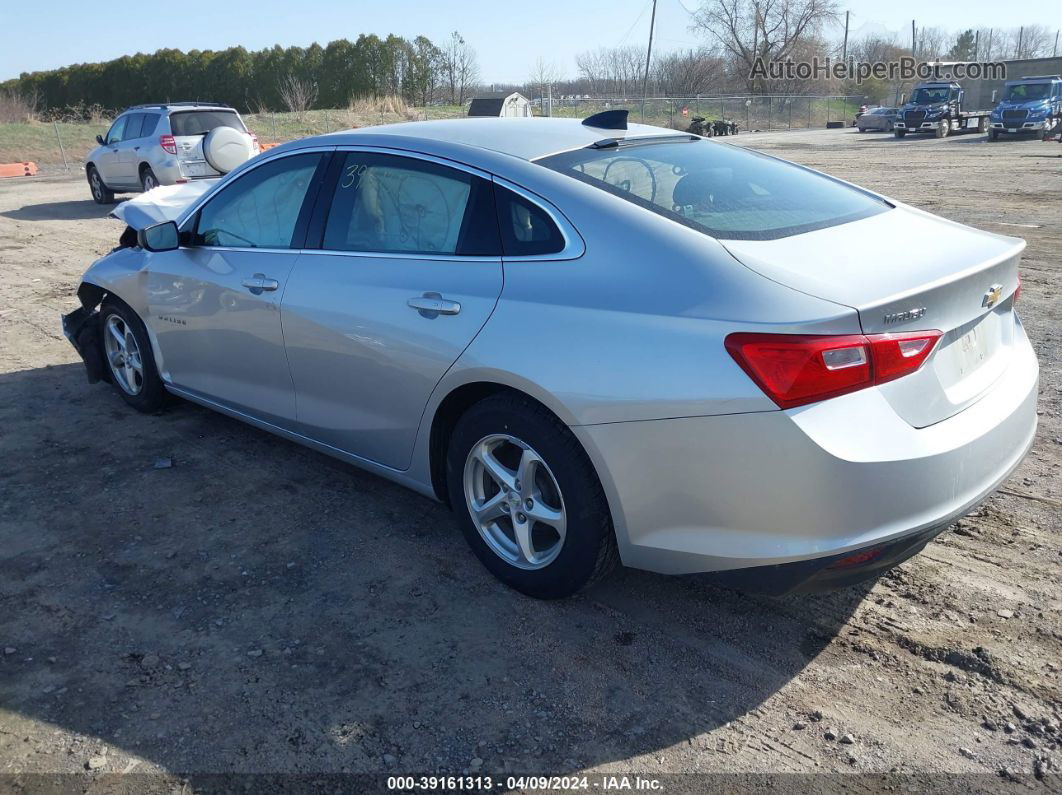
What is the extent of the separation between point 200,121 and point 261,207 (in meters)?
13.3

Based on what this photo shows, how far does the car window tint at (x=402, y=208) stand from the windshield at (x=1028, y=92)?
35430 millimetres

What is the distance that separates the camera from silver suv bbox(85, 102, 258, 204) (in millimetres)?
15734

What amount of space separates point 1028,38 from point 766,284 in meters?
125

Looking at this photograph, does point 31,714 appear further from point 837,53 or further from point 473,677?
point 837,53

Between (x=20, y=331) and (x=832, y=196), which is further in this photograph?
(x=20, y=331)

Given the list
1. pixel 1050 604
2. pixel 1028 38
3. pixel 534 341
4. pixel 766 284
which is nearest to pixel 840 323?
pixel 766 284

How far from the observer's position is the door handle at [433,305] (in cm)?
328

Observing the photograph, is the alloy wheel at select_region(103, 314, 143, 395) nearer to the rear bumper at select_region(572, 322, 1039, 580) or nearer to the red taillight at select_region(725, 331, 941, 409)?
the rear bumper at select_region(572, 322, 1039, 580)

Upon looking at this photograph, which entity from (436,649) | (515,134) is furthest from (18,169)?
(436,649)

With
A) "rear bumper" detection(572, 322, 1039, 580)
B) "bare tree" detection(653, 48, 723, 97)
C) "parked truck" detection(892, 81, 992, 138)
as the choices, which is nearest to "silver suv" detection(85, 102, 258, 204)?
"rear bumper" detection(572, 322, 1039, 580)

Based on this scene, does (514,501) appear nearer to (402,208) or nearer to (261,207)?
(402,208)

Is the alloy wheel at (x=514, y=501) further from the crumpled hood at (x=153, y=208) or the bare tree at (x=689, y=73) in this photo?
the bare tree at (x=689, y=73)

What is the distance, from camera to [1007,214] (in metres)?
12.5

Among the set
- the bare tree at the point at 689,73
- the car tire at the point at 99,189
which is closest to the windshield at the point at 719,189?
the car tire at the point at 99,189
